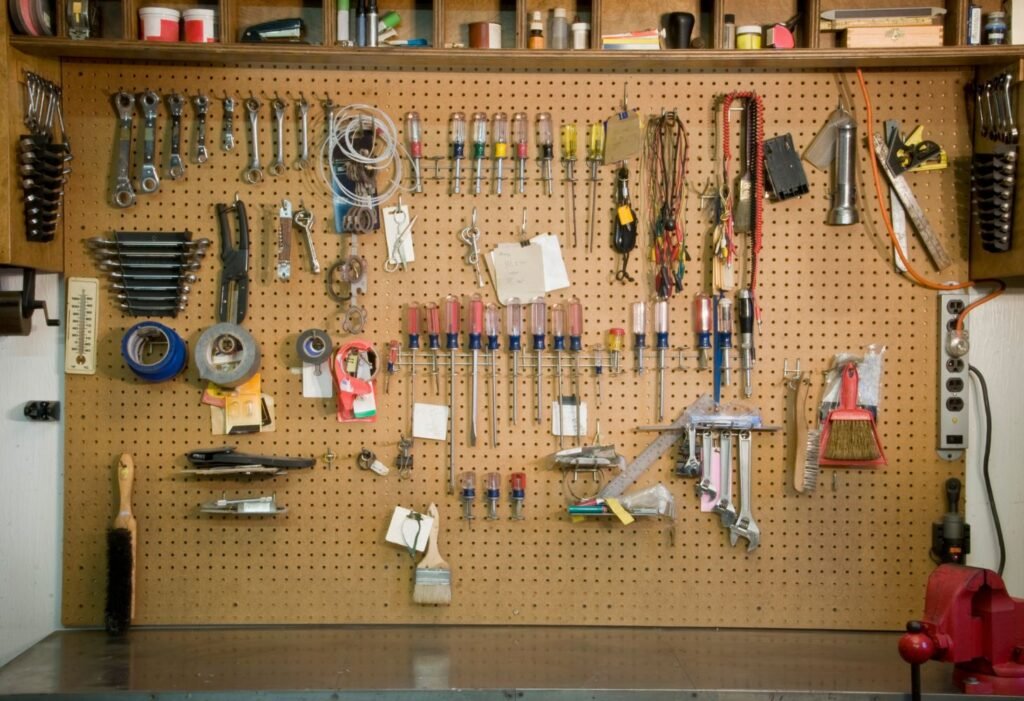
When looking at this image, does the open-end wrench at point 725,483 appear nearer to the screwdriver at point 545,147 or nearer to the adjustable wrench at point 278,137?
the screwdriver at point 545,147

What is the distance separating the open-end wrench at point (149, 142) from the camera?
233 cm

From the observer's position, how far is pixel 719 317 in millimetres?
2332

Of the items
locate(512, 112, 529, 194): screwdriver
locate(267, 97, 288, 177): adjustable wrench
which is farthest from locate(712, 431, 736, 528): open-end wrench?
locate(267, 97, 288, 177): adjustable wrench

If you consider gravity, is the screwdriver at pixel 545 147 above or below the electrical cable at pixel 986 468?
above

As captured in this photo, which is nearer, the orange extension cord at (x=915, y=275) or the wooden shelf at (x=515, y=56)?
the wooden shelf at (x=515, y=56)

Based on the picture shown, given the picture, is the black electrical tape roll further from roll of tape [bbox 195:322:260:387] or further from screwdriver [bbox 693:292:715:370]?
screwdriver [bbox 693:292:715:370]

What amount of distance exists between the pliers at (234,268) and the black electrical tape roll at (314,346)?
0.18 m

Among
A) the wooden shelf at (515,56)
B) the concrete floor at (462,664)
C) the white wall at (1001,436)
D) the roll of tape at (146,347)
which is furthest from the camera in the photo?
the white wall at (1001,436)

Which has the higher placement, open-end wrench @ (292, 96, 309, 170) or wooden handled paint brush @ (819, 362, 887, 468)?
open-end wrench @ (292, 96, 309, 170)

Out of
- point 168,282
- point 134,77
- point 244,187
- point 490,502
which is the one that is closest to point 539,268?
point 490,502

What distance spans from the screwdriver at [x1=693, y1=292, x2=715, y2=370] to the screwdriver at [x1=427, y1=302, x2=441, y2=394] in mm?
654

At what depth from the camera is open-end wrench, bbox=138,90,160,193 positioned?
2.33 meters

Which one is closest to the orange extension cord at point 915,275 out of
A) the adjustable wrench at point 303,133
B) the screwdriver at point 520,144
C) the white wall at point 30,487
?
the screwdriver at point 520,144

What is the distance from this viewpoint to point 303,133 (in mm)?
2348
